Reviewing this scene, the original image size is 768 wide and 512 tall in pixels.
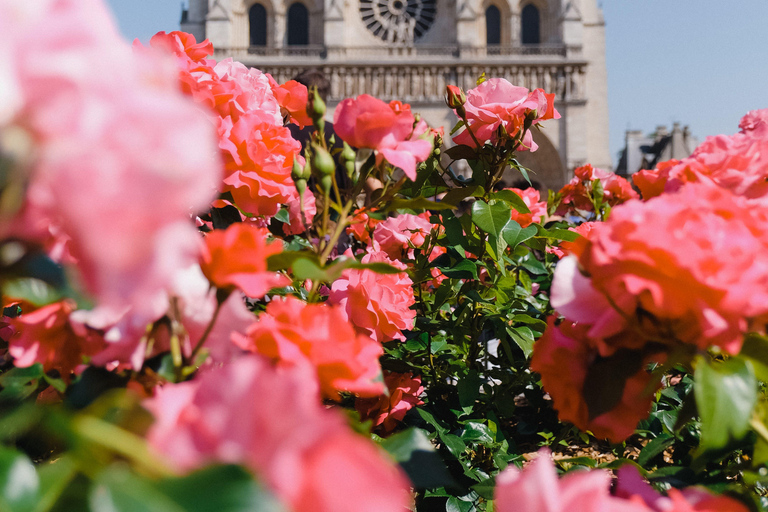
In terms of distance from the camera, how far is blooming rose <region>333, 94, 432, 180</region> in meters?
0.44

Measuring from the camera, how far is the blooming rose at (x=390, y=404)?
73 centimetres

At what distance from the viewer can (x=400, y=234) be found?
0.98m

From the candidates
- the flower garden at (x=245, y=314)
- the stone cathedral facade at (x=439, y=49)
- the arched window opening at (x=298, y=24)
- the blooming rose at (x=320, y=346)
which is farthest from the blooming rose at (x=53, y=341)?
the arched window opening at (x=298, y=24)

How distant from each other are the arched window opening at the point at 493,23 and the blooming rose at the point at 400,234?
12.4m

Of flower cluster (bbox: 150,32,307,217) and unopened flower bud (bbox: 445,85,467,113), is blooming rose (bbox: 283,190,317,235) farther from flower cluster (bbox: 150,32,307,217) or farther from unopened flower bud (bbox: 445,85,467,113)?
unopened flower bud (bbox: 445,85,467,113)

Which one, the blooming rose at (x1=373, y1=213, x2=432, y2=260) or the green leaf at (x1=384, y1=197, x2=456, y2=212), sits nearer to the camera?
the green leaf at (x1=384, y1=197, x2=456, y2=212)

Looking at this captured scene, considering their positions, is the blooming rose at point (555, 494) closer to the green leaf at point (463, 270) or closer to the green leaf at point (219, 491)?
the green leaf at point (219, 491)

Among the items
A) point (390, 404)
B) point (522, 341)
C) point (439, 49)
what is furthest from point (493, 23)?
point (390, 404)

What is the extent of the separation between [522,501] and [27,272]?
0.79ft

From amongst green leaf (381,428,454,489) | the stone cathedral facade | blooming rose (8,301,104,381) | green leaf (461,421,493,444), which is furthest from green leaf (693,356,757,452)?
the stone cathedral facade

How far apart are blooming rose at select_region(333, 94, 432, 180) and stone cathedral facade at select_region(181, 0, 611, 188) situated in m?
10.5

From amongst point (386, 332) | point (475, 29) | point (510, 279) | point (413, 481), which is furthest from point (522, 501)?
point (475, 29)

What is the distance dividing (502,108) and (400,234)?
32 centimetres

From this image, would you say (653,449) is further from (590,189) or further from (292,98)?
(590,189)
